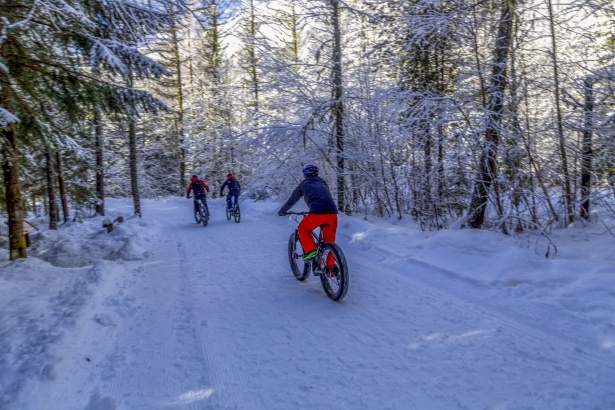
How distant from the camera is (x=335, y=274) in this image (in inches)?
226

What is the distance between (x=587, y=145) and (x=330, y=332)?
739cm

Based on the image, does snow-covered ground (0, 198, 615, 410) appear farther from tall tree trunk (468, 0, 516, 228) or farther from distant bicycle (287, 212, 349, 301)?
tall tree trunk (468, 0, 516, 228)

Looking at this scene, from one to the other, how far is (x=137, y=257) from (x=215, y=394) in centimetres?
703

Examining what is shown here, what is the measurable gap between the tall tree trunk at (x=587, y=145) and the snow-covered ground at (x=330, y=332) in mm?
886

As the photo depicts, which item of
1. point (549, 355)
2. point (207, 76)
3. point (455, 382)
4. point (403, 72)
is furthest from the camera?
point (207, 76)

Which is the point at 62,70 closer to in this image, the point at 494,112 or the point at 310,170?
the point at 310,170

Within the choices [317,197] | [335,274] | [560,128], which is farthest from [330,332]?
[560,128]

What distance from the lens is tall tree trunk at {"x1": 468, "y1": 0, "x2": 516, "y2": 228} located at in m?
7.90

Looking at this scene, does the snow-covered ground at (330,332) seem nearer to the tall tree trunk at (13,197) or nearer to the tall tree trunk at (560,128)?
the tall tree trunk at (560,128)

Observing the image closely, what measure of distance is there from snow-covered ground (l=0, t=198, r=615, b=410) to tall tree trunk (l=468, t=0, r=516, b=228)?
45.7 inches

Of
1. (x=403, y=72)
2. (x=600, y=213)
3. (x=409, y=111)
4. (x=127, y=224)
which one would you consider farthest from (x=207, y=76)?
(x=600, y=213)

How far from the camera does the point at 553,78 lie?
8.07m

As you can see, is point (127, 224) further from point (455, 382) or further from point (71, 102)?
point (455, 382)

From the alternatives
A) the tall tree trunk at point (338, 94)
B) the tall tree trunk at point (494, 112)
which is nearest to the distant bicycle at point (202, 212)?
the tall tree trunk at point (338, 94)
